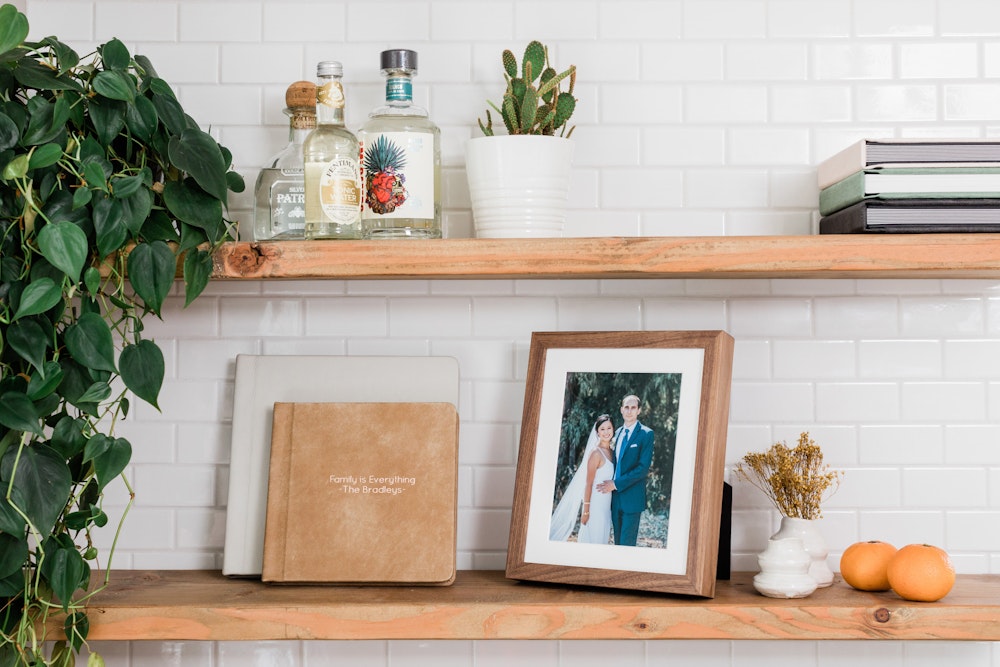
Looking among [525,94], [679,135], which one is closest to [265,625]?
[525,94]

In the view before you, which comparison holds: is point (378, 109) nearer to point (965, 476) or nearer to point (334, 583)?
point (334, 583)

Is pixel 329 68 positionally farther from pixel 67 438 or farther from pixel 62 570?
pixel 62 570

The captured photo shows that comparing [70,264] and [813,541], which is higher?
[70,264]

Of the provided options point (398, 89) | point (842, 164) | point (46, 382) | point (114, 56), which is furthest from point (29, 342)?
point (842, 164)

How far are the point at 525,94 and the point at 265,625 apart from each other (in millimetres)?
841

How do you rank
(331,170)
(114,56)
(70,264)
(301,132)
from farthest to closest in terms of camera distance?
1. (301,132)
2. (331,170)
3. (114,56)
4. (70,264)

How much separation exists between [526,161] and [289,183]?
366mm

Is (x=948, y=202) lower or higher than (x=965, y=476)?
higher

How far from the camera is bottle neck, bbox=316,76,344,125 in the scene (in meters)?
1.34

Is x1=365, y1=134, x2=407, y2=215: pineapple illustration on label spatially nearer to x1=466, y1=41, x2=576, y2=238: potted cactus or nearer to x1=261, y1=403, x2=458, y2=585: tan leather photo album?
x1=466, y1=41, x2=576, y2=238: potted cactus

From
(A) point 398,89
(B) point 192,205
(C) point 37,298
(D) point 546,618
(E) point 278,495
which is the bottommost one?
(D) point 546,618

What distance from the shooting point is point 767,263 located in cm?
124

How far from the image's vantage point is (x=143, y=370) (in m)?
1.16

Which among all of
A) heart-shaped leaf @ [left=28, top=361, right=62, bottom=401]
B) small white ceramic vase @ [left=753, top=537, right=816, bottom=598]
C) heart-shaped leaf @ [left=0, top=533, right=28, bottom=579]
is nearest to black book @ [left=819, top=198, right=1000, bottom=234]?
small white ceramic vase @ [left=753, top=537, right=816, bottom=598]
